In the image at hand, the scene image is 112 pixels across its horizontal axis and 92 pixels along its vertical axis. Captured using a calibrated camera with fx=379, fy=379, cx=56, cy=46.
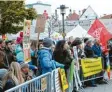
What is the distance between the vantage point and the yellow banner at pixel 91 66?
13.4 metres

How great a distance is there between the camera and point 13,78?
6762 mm

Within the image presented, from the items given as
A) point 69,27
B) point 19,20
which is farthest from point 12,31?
point 69,27

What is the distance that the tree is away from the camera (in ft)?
119

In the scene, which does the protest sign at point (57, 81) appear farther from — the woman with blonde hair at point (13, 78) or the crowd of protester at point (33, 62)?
the woman with blonde hair at point (13, 78)

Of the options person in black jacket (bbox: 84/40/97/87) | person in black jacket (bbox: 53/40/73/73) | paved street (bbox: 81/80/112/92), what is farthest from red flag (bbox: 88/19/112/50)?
person in black jacket (bbox: 53/40/73/73)

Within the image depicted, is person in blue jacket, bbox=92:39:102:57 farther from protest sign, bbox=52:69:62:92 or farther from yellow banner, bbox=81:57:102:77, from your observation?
protest sign, bbox=52:69:62:92

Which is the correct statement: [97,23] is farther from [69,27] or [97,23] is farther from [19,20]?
[69,27]

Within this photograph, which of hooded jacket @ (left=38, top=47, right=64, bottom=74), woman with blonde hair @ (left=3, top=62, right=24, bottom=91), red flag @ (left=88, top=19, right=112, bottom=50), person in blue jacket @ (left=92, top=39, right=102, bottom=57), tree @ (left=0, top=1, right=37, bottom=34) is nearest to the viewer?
woman with blonde hair @ (left=3, top=62, right=24, bottom=91)

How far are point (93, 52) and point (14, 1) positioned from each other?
25800mm

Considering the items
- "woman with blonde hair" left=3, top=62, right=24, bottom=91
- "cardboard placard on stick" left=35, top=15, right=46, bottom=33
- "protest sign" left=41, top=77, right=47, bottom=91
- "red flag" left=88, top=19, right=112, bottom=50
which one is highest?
"cardboard placard on stick" left=35, top=15, right=46, bottom=33

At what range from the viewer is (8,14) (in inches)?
1458

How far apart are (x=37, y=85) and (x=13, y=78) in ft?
3.05

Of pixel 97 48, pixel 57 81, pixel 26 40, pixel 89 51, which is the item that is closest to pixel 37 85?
pixel 26 40

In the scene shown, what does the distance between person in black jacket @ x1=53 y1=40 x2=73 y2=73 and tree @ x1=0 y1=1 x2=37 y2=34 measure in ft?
81.2
